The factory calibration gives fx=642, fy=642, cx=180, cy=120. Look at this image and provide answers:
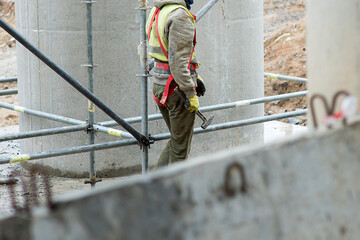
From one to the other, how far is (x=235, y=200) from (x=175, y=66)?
10.6 feet

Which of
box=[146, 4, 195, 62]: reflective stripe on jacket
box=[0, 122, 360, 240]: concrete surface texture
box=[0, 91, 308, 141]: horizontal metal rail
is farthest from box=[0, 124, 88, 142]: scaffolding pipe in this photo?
box=[0, 122, 360, 240]: concrete surface texture

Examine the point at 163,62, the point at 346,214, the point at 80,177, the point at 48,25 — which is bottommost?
the point at 80,177

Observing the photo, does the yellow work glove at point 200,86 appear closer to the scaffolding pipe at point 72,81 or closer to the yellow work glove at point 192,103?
the yellow work glove at point 192,103

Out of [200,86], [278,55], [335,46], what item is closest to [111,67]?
[200,86]

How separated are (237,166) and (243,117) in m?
5.42

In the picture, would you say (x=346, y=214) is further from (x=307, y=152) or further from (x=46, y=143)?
(x=46, y=143)

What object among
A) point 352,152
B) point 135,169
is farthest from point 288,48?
point 352,152

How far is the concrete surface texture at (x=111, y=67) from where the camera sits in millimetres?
6762

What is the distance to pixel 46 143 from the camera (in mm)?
7105

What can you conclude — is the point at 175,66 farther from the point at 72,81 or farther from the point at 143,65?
the point at 72,81

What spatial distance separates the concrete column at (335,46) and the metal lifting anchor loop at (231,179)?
664 millimetres

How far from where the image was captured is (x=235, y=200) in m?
2.26

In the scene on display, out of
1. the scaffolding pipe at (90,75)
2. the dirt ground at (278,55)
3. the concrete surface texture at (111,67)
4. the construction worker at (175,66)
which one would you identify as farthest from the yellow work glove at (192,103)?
the dirt ground at (278,55)

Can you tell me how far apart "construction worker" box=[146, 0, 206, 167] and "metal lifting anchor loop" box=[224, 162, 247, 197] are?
318 cm
